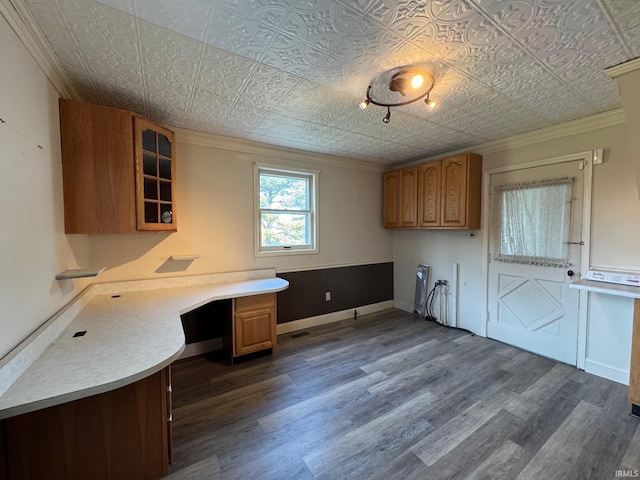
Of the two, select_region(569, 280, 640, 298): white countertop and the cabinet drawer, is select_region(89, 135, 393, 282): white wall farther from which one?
select_region(569, 280, 640, 298): white countertop

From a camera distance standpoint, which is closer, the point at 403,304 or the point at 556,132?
the point at 556,132

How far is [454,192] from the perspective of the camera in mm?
3389

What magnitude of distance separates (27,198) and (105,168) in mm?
692

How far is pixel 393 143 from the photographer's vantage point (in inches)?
131

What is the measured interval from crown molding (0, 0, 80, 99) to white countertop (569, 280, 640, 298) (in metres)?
4.03

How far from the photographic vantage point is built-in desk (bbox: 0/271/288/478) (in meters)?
1.09

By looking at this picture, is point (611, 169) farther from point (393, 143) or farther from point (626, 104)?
point (393, 143)

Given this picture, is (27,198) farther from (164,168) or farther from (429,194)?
(429,194)

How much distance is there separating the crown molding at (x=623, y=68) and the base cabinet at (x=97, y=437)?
3.34 m

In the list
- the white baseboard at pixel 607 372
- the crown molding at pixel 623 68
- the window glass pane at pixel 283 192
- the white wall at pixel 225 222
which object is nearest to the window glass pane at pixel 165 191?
the white wall at pixel 225 222

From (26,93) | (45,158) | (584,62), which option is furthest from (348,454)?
(584,62)

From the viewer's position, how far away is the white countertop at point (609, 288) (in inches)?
79.2

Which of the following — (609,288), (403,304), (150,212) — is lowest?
(403,304)

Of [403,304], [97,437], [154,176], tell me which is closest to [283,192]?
[154,176]
